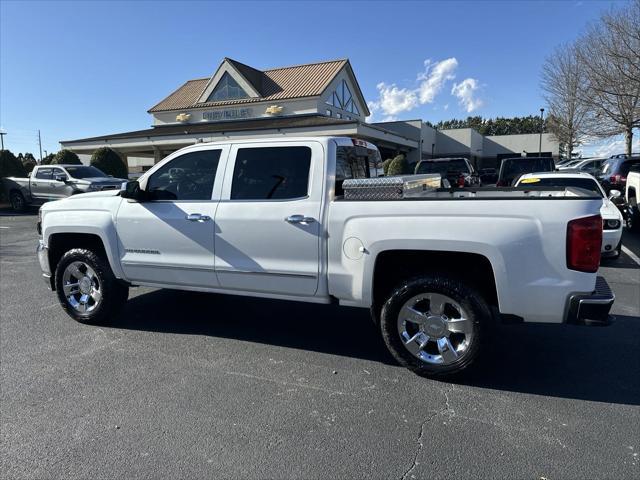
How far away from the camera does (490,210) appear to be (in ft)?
11.1

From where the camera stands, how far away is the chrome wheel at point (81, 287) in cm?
514

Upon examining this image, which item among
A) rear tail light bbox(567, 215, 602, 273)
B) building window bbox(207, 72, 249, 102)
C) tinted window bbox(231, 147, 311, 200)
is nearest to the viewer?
rear tail light bbox(567, 215, 602, 273)

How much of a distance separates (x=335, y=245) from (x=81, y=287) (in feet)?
10.3

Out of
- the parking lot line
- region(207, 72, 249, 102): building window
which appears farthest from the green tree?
the parking lot line

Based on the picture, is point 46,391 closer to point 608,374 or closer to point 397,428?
point 397,428

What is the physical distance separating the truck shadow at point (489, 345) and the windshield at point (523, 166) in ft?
32.4

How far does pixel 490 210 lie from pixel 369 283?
43.9 inches

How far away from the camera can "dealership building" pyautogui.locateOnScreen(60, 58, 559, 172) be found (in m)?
31.4

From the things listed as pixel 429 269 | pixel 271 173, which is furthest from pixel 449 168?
pixel 429 269

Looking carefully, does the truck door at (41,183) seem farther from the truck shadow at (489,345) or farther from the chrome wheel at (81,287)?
the chrome wheel at (81,287)

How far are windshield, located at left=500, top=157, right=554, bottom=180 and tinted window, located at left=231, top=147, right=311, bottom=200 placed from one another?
458 inches

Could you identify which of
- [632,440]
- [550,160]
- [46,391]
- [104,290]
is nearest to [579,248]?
[632,440]

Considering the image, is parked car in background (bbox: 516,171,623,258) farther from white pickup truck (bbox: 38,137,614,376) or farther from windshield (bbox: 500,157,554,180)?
windshield (bbox: 500,157,554,180)

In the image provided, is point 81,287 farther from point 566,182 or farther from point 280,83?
point 280,83
